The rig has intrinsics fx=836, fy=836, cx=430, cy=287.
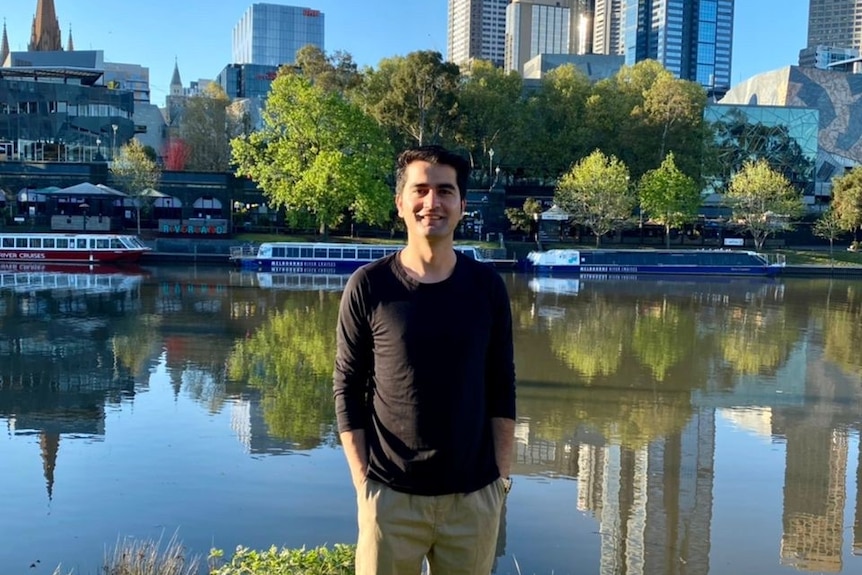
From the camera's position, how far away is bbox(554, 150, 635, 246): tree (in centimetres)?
5656

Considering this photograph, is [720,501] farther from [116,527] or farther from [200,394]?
[200,394]

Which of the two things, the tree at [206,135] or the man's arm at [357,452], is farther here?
the tree at [206,135]

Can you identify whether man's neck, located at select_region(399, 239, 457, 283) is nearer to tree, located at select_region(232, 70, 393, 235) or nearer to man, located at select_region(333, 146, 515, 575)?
man, located at select_region(333, 146, 515, 575)

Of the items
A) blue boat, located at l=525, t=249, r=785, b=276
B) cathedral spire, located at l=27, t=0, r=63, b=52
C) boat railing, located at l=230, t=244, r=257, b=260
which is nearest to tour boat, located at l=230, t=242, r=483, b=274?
boat railing, located at l=230, t=244, r=257, b=260

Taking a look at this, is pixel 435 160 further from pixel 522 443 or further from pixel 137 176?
pixel 137 176

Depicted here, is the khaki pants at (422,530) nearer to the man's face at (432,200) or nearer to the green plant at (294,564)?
the man's face at (432,200)

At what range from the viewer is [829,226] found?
203 feet

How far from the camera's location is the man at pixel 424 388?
13.5 feet

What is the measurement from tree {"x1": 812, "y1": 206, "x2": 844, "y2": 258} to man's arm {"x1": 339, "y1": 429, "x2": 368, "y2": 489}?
2467 inches

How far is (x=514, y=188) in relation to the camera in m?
68.0

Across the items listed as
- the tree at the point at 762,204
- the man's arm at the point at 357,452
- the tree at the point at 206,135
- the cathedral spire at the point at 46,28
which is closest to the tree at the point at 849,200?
the tree at the point at 762,204

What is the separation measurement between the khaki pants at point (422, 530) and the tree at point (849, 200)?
62229 mm

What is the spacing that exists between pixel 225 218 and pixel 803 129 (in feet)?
166

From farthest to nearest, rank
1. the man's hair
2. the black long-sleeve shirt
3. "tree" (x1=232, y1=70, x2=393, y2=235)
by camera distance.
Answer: "tree" (x1=232, y1=70, x2=393, y2=235) → the man's hair → the black long-sleeve shirt
